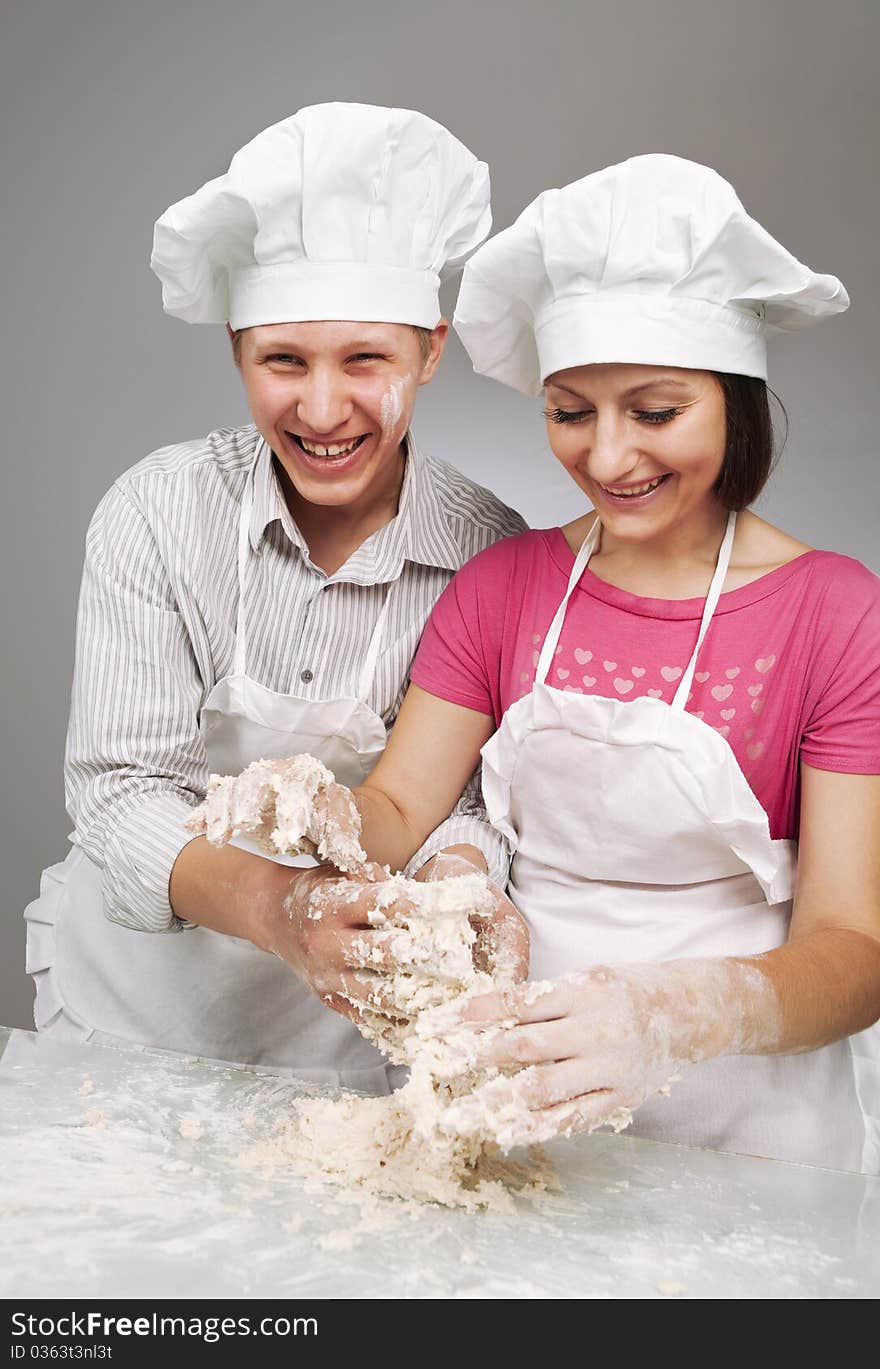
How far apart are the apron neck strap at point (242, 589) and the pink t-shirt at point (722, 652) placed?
0.79ft

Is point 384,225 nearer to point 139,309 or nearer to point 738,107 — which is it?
point 738,107

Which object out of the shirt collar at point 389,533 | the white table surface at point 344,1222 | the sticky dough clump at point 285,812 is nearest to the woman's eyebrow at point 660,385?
the shirt collar at point 389,533

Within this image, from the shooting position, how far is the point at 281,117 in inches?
125

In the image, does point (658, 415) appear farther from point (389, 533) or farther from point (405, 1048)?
point (405, 1048)

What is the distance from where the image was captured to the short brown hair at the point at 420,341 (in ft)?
6.19

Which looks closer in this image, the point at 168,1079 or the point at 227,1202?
the point at 227,1202

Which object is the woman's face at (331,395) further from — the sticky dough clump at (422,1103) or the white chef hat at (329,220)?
the sticky dough clump at (422,1103)

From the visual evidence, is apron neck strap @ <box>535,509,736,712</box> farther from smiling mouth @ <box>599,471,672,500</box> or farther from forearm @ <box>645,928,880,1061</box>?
forearm @ <box>645,928,880,1061</box>

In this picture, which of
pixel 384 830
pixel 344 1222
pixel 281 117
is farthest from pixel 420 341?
pixel 281 117

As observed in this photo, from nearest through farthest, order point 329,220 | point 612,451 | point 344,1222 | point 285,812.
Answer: point 344,1222
point 285,812
point 612,451
point 329,220

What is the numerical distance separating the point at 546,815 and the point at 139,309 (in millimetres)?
2062

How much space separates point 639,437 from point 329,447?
0.43 m

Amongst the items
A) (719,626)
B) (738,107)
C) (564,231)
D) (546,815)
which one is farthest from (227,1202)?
(738,107)
